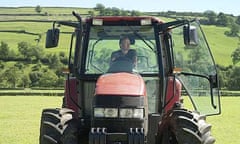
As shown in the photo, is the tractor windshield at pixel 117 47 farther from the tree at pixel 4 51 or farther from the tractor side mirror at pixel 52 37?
the tree at pixel 4 51

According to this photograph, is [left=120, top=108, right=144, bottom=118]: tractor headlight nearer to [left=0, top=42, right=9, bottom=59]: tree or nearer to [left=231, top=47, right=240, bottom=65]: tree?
[left=0, top=42, right=9, bottom=59]: tree

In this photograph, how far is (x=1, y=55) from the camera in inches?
2990

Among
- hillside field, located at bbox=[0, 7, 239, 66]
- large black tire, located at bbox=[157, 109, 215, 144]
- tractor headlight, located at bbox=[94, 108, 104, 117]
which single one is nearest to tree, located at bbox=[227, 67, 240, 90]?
hillside field, located at bbox=[0, 7, 239, 66]

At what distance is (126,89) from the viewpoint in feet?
20.8

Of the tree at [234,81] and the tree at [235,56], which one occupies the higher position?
the tree at [235,56]

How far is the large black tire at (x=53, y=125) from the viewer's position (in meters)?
6.32

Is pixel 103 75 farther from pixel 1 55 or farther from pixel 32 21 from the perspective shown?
pixel 32 21

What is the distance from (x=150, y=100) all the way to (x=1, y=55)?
233ft

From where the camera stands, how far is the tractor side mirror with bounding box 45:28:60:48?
24.3 feet

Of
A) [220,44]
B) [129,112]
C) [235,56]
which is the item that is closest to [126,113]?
[129,112]

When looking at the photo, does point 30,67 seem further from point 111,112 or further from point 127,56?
point 111,112

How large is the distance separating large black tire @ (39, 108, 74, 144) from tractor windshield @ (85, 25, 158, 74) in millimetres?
947

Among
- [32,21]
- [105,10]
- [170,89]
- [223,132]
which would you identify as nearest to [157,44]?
[170,89]

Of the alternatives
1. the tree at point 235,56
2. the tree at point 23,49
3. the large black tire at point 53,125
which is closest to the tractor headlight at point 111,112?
the large black tire at point 53,125
